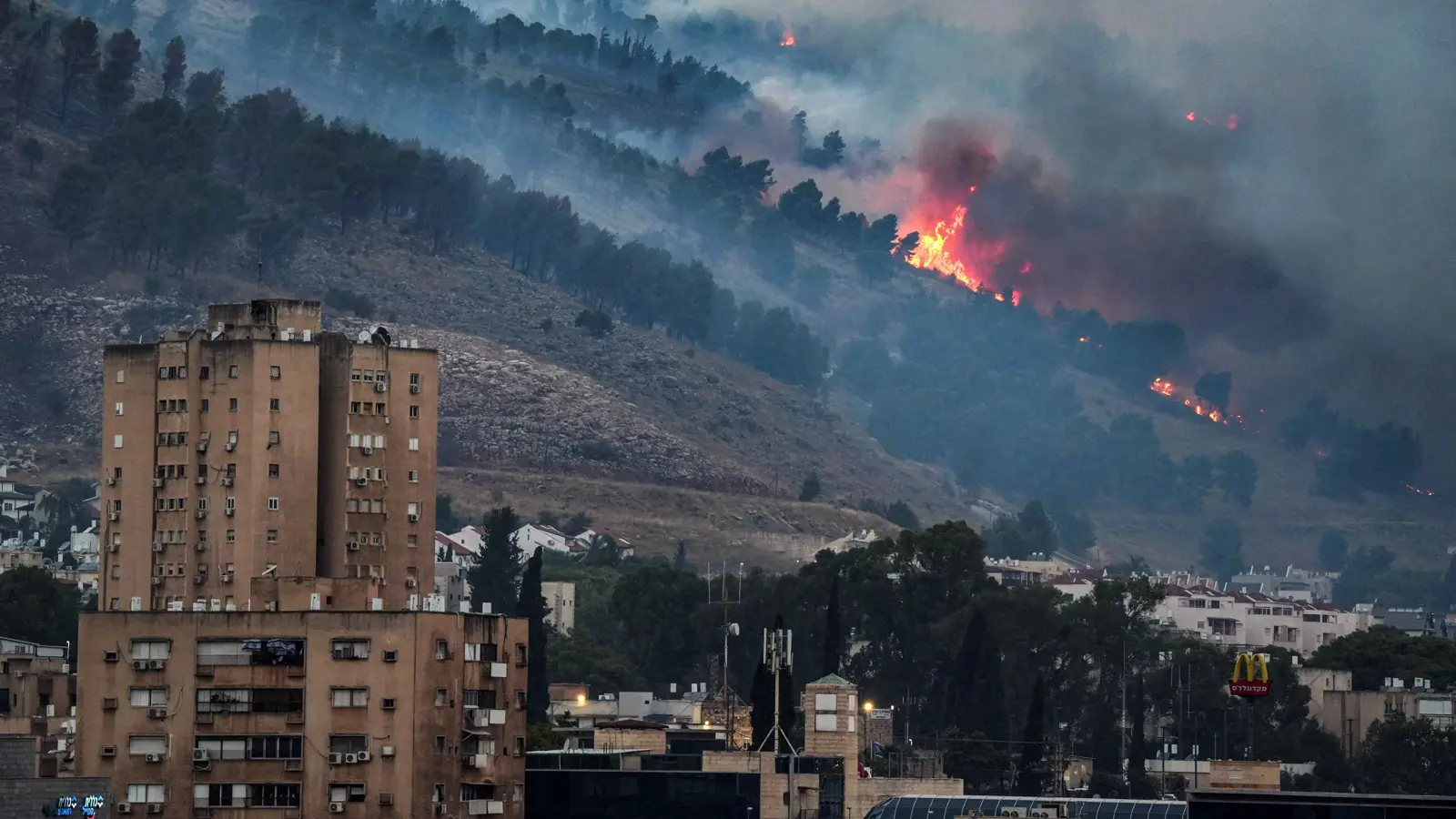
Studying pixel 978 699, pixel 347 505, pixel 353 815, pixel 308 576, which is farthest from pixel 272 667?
pixel 978 699

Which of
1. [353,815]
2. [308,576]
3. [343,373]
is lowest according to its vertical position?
[353,815]

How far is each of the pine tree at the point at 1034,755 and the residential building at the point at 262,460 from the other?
126 ft

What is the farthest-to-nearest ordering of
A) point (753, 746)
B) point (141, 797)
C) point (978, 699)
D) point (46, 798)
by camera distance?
1. point (978, 699)
2. point (753, 746)
3. point (141, 797)
4. point (46, 798)

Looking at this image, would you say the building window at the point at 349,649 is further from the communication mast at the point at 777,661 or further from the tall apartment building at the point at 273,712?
the communication mast at the point at 777,661

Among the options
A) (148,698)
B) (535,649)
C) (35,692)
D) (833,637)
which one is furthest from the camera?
(833,637)

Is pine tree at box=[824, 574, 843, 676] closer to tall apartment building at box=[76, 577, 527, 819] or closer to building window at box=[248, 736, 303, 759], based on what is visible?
tall apartment building at box=[76, 577, 527, 819]

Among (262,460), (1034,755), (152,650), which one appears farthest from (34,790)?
(1034,755)

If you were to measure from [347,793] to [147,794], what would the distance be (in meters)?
7.02

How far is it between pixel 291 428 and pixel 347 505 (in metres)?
5.04

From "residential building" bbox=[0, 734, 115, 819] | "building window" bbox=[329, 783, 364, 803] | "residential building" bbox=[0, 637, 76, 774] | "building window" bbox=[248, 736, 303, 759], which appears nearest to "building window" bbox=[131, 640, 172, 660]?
"building window" bbox=[248, 736, 303, 759]

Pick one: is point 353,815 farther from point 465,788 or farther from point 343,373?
point 343,373

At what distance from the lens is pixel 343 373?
463 ft

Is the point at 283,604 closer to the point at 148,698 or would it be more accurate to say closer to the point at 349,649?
the point at 349,649

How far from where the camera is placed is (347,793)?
11400 centimetres
